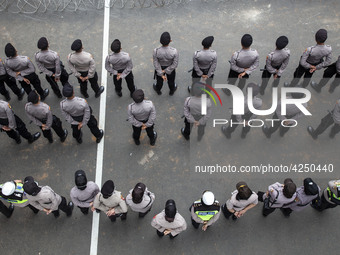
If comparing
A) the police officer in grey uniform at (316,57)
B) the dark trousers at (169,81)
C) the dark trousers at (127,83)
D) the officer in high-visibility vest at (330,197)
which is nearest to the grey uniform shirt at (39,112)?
the dark trousers at (127,83)

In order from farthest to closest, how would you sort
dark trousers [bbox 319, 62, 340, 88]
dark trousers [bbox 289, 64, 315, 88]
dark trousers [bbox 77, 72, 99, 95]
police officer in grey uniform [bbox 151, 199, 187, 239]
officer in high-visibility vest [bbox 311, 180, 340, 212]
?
dark trousers [bbox 289, 64, 315, 88] → dark trousers [bbox 319, 62, 340, 88] → dark trousers [bbox 77, 72, 99, 95] → officer in high-visibility vest [bbox 311, 180, 340, 212] → police officer in grey uniform [bbox 151, 199, 187, 239]

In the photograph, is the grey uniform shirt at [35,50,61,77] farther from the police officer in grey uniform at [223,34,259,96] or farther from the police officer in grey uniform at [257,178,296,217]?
the police officer in grey uniform at [257,178,296,217]

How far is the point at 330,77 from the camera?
291 inches

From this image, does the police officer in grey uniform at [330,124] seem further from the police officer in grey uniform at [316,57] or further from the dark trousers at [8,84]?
the dark trousers at [8,84]

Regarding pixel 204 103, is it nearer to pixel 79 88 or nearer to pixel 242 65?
pixel 242 65

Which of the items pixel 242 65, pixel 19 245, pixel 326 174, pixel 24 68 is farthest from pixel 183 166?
pixel 24 68

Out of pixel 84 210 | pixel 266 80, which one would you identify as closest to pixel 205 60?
pixel 266 80

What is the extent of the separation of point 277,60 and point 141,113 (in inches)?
126

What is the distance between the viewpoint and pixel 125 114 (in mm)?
7395

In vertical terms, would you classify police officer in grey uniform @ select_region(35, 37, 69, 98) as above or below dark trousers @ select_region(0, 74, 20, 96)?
above

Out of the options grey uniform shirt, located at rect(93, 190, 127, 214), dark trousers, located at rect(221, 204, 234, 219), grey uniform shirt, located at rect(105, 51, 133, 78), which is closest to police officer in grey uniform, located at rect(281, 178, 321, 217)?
dark trousers, located at rect(221, 204, 234, 219)

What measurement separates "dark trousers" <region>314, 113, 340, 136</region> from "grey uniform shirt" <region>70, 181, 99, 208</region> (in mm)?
4867

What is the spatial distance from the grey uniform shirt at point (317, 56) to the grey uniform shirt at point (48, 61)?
539 cm

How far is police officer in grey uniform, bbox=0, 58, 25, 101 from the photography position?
6741 millimetres
